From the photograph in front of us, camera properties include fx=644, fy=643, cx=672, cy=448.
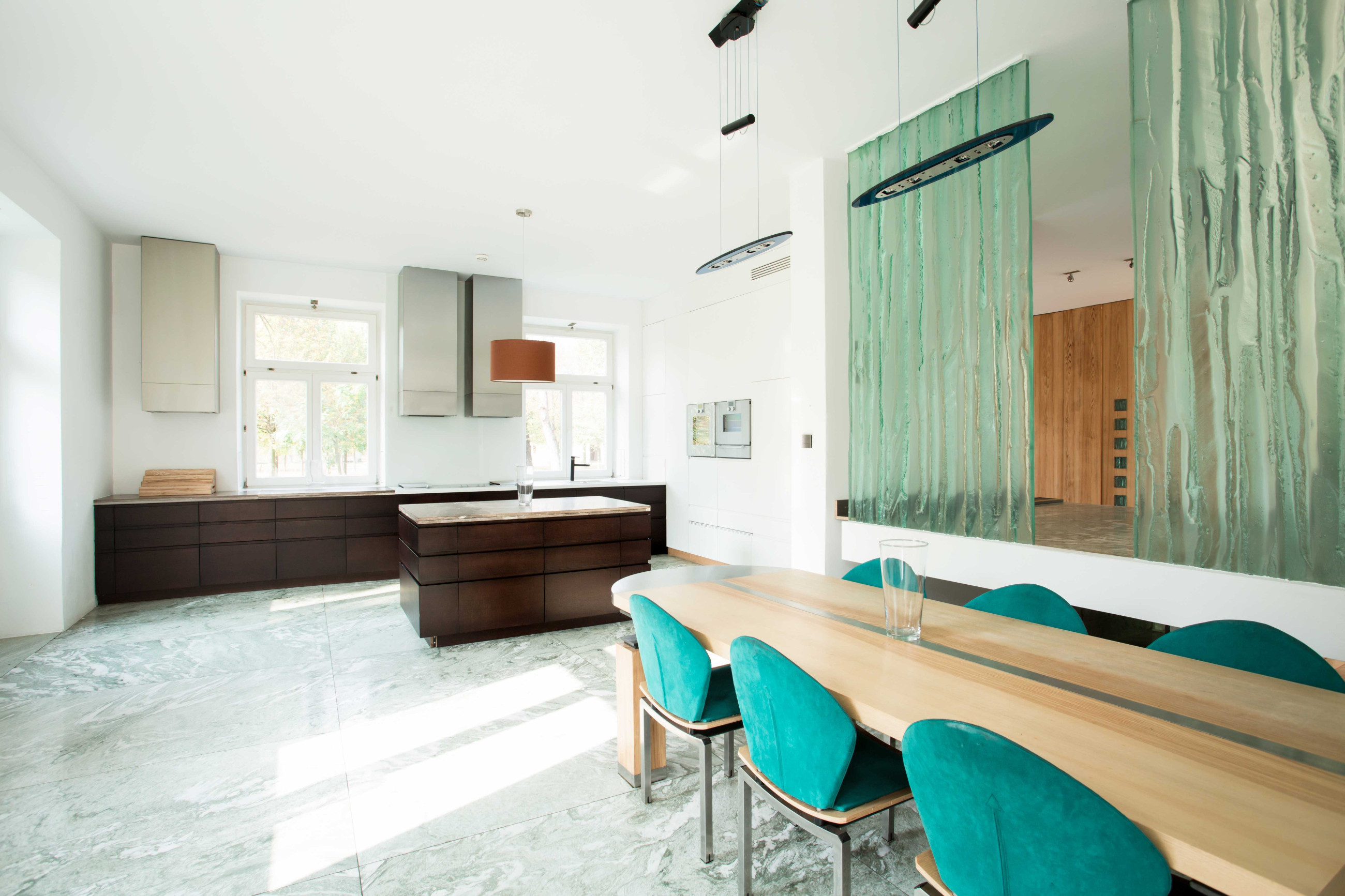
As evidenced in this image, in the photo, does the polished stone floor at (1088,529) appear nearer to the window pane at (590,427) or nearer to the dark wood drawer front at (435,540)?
the dark wood drawer front at (435,540)

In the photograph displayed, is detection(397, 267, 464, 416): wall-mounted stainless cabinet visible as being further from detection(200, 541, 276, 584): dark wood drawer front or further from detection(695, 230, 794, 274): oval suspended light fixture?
detection(695, 230, 794, 274): oval suspended light fixture

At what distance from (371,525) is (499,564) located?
240 centimetres

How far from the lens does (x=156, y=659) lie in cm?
376

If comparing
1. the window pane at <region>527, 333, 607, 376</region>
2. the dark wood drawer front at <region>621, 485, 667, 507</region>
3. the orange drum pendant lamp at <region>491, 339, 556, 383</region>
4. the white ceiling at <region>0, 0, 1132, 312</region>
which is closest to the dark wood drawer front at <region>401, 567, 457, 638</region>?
the orange drum pendant lamp at <region>491, 339, 556, 383</region>

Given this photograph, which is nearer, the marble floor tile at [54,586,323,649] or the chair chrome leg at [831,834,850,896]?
the chair chrome leg at [831,834,850,896]

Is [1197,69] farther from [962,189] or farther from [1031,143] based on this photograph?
[1031,143]

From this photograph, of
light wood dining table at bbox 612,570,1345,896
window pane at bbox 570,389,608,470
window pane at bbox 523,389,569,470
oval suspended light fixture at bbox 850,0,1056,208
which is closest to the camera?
light wood dining table at bbox 612,570,1345,896

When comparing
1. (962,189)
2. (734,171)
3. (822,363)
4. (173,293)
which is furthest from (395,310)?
(962,189)

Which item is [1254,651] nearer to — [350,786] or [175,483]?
[350,786]

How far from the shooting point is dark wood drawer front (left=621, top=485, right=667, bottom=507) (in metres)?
6.95

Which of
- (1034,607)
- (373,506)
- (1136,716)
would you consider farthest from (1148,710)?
(373,506)

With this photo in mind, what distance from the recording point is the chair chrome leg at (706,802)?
1.92 m

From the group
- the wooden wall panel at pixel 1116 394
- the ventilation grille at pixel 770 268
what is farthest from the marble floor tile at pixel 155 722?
the wooden wall panel at pixel 1116 394

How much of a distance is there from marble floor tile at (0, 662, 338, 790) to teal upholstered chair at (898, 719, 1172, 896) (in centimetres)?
271
